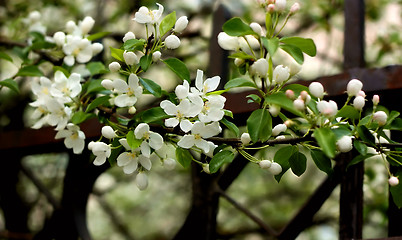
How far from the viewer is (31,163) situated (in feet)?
8.46

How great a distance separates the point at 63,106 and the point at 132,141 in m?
0.24

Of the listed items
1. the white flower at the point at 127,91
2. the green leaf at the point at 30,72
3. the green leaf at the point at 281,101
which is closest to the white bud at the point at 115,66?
the white flower at the point at 127,91

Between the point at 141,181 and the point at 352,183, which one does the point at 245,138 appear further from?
the point at 352,183

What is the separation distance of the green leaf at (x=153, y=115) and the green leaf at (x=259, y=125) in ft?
0.50

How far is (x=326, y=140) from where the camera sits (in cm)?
68

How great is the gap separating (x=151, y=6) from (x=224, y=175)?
1.02 m

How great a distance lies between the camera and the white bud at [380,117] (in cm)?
77

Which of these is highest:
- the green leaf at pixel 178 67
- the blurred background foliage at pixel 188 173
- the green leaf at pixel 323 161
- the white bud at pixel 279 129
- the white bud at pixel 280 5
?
the white bud at pixel 280 5

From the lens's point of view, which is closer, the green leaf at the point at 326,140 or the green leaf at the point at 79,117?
the green leaf at the point at 326,140

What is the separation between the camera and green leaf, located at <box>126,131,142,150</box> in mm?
824

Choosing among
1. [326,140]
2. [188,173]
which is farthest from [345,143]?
[188,173]

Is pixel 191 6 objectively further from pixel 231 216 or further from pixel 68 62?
pixel 68 62

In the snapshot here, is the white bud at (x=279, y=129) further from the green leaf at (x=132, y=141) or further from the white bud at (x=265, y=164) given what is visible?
the green leaf at (x=132, y=141)

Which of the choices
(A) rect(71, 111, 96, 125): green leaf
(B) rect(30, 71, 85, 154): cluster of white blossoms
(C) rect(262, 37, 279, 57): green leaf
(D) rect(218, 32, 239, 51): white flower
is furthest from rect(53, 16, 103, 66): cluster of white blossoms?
(C) rect(262, 37, 279, 57): green leaf
